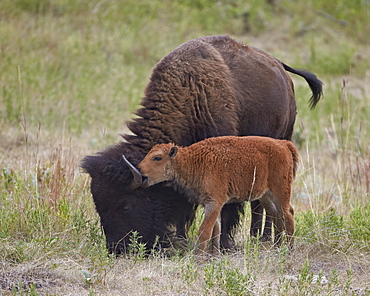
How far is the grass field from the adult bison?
0.90ft

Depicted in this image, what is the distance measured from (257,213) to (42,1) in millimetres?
9899

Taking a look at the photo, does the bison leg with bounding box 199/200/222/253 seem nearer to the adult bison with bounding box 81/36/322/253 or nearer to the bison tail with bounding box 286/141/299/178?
the adult bison with bounding box 81/36/322/253

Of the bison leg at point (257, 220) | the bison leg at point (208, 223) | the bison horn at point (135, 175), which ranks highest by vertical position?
the bison horn at point (135, 175)

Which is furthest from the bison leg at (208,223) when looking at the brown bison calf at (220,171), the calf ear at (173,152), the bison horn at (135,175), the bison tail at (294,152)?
the bison tail at (294,152)

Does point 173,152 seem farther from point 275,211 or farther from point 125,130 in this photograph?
point 125,130

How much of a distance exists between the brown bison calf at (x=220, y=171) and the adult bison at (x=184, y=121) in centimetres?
22

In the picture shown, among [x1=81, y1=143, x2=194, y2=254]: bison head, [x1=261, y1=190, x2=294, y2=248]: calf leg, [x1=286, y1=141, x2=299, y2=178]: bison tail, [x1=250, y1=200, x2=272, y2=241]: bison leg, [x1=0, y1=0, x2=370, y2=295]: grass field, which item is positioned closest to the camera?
[x1=0, y1=0, x2=370, y2=295]: grass field

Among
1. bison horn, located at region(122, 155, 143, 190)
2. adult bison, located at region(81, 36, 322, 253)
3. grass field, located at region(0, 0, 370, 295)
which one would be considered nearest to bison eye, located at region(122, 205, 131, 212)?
adult bison, located at region(81, 36, 322, 253)

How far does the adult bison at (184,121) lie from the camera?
187 inches

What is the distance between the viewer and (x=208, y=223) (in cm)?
462

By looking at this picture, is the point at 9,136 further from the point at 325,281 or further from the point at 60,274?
the point at 325,281

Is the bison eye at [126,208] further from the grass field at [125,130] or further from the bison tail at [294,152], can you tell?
the bison tail at [294,152]

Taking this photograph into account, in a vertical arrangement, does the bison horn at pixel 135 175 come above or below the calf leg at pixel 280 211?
above

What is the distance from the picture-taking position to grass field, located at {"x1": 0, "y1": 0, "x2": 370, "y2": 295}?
4277 mm
